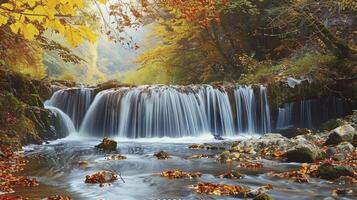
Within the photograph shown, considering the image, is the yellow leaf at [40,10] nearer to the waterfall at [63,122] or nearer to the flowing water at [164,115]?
the flowing water at [164,115]

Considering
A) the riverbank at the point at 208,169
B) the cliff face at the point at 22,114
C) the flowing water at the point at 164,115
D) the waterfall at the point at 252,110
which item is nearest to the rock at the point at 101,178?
the riverbank at the point at 208,169

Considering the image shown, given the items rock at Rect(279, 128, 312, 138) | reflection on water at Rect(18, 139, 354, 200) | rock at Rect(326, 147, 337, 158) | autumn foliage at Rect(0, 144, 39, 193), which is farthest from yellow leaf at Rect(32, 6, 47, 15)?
rock at Rect(279, 128, 312, 138)

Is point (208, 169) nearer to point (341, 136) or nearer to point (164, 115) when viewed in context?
point (341, 136)

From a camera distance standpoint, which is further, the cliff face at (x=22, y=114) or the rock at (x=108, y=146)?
the rock at (x=108, y=146)

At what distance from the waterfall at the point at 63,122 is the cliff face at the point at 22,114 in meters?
0.42

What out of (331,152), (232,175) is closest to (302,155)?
(331,152)

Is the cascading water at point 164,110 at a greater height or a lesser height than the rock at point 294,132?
greater

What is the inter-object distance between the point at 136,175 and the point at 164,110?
7.25 meters

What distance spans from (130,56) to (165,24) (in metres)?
41.8

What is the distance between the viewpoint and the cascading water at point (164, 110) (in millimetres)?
14352

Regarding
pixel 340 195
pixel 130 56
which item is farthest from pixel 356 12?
pixel 130 56

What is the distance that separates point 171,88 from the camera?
15125mm

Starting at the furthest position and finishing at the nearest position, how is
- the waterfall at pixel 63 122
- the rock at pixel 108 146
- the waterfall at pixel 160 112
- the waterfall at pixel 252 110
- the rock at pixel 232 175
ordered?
the waterfall at pixel 252 110, the waterfall at pixel 160 112, the waterfall at pixel 63 122, the rock at pixel 108 146, the rock at pixel 232 175

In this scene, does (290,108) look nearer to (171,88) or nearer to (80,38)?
(171,88)
